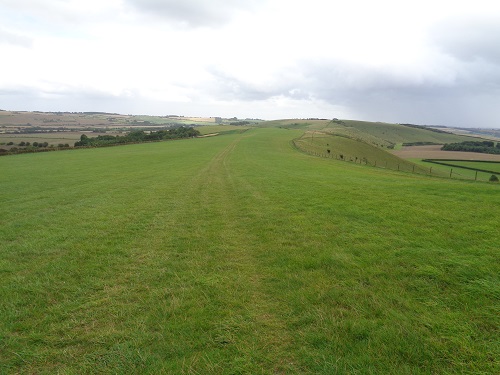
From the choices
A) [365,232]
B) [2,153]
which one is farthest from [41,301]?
[2,153]

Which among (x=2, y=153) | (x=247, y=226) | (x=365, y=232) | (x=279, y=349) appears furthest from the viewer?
(x=2, y=153)

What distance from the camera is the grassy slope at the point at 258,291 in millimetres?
4879

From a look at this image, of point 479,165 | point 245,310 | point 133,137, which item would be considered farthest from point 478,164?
point 133,137

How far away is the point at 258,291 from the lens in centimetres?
701

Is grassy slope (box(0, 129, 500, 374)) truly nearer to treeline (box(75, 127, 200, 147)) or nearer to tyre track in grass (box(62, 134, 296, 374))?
tyre track in grass (box(62, 134, 296, 374))

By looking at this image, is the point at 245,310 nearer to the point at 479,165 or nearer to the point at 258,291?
the point at 258,291

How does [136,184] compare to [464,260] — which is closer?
[464,260]

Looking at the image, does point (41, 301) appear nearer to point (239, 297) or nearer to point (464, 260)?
point (239, 297)

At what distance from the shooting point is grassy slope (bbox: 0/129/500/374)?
16.0ft

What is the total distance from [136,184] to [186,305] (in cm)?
2071

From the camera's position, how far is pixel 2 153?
61.4 metres

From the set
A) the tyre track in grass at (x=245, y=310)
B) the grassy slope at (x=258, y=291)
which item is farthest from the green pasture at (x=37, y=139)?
the tyre track in grass at (x=245, y=310)

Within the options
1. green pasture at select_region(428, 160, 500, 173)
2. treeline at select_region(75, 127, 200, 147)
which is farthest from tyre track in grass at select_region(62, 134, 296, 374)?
green pasture at select_region(428, 160, 500, 173)

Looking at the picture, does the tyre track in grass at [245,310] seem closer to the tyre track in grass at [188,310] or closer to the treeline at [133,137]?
the tyre track in grass at [188,310]
